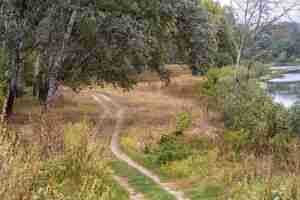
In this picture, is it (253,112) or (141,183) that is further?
(253,112)

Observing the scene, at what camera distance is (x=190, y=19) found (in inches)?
892

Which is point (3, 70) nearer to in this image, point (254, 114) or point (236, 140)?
point (254, 114)

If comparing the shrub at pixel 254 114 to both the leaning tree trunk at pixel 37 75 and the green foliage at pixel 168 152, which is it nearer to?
the green foliage at pixel 168 152

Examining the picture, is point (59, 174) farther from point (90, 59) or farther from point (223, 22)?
point (223, 22)

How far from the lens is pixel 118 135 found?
2083 centimetres

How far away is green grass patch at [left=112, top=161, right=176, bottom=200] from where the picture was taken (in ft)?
33.5

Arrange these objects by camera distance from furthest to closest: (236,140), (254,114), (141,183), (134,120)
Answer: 1. (134,120)
2. (254,114)
3. (236,140)
4. (141,183)

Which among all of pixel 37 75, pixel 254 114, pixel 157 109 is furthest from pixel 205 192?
pixel 157 109

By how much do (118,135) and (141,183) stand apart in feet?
30.8

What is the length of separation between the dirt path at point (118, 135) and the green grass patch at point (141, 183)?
0.17 metres

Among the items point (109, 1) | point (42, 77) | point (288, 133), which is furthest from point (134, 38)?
point (42, 77)

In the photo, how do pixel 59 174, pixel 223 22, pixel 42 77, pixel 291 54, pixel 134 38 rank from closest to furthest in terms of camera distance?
pixel 59 174 < pixel 134 38 < pixel 42 77 < pixel 223 22 < pixel 291 54

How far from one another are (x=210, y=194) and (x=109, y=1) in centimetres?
1137

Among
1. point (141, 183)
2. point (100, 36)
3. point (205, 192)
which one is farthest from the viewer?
point (100, 36)
